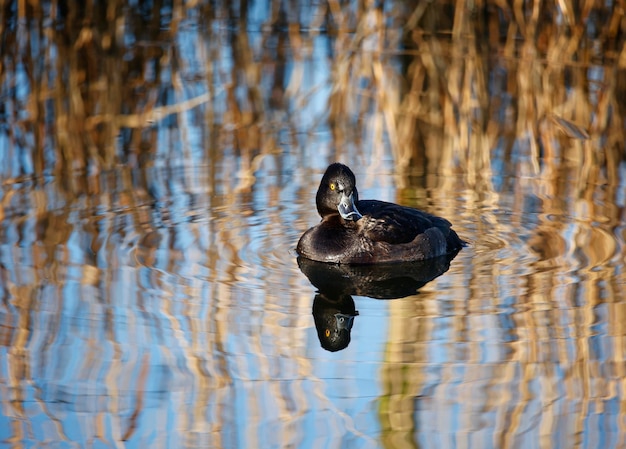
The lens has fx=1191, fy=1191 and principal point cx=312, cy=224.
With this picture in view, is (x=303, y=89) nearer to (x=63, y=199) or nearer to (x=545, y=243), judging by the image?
(x=63, y=199)

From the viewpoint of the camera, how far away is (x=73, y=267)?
6727 millimetres

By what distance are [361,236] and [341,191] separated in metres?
0.29

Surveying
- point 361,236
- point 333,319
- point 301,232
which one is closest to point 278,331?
point 333,319

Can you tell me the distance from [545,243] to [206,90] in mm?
5000

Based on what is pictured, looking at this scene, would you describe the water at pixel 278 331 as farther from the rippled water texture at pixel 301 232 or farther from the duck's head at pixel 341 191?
the duck's head at pixel 341 191

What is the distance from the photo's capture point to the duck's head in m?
6.99

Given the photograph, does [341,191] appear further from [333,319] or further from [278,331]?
[278,331]

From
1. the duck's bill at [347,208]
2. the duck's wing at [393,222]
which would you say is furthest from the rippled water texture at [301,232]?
the duck's bill at [347,208]

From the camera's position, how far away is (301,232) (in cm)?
754

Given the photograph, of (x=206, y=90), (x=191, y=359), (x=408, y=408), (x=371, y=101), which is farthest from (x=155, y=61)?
(x=408, y=408)

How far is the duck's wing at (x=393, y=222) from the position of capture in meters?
7.00

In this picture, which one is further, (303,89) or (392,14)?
(392,14)

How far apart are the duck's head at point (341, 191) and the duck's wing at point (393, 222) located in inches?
4.0

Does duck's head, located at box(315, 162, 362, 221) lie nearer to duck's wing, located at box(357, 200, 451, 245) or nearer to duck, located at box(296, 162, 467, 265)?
duck, located at box(296, 162, 467, 265)
